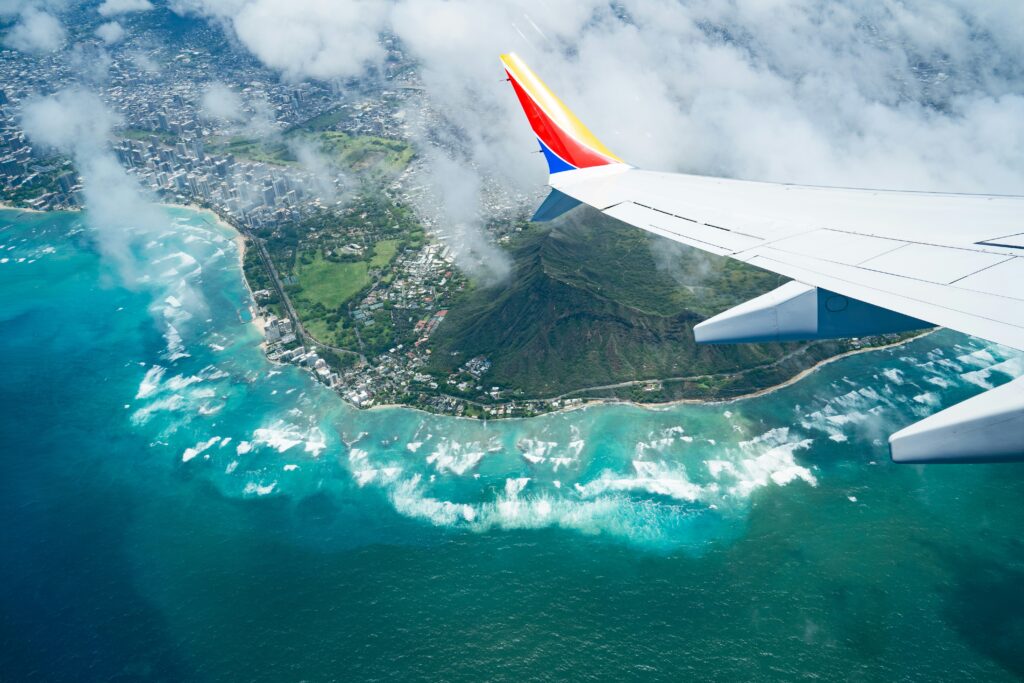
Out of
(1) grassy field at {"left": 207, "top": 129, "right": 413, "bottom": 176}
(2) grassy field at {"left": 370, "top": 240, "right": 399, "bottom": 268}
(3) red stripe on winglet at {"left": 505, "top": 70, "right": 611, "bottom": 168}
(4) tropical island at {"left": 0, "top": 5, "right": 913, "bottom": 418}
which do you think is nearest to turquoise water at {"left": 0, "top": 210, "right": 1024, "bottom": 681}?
(4) tropical island at {"left": 0, "top": 5, "right": 913, "bottom": 418}

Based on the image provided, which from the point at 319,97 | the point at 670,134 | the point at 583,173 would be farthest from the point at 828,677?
the point at 319,97

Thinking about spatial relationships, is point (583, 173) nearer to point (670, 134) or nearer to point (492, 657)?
point (492, 657)

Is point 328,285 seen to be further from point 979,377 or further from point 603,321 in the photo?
point 979,377

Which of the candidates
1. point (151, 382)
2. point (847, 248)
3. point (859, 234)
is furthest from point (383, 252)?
point (847, 248)

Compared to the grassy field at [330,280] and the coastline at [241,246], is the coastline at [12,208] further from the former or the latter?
the grassy field at [330,280]

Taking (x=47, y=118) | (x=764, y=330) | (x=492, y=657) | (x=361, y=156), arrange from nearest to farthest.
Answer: (x=764, y=330), (x=492, y=657), (x=361, y=156), (x=47, y=118)

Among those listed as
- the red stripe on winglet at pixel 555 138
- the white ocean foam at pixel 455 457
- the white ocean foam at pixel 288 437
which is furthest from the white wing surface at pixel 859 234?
the white ocean foam at pixel 288 437

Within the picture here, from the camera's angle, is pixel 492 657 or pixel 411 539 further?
pixel 411 539
